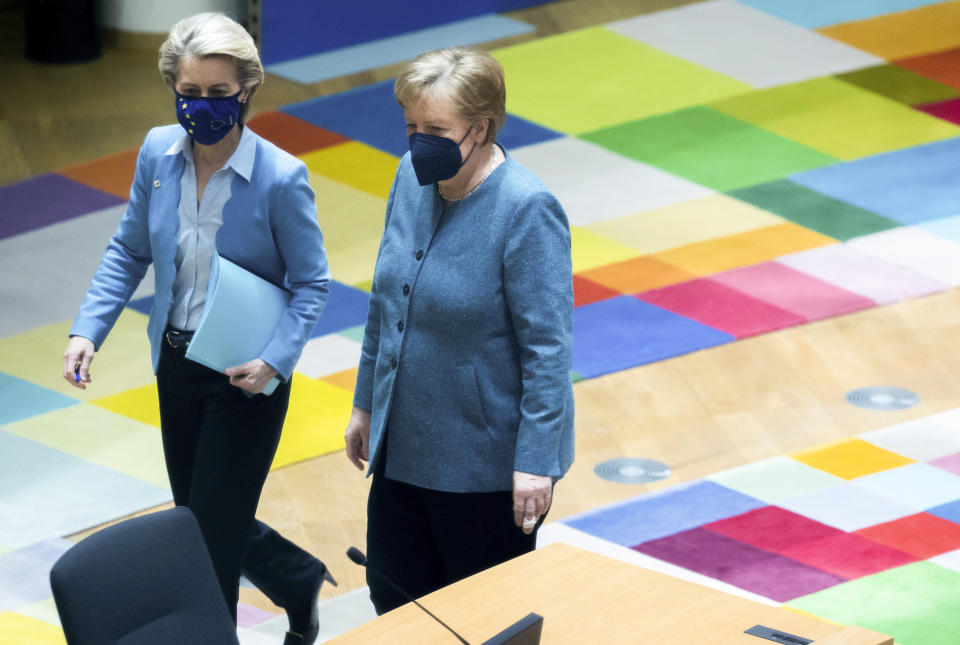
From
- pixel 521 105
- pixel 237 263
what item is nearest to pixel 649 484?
pixel 237 263

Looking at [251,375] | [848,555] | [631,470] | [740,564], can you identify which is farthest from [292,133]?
[251,375]

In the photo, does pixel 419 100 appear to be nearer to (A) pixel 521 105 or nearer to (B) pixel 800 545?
(B) pixel 800 545

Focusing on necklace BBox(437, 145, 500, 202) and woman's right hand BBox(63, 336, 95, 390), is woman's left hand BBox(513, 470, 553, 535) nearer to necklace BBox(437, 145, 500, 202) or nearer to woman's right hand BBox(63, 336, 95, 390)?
necklace BBox(437, 145, 500, 202)

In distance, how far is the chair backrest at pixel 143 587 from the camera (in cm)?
293

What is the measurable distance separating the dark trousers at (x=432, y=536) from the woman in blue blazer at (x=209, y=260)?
0.41 meters

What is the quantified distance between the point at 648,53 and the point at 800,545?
5.16 meters

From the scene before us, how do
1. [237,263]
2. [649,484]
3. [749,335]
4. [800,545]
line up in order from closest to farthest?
[237,263] → [800,545] → [649,484] → [749,335]

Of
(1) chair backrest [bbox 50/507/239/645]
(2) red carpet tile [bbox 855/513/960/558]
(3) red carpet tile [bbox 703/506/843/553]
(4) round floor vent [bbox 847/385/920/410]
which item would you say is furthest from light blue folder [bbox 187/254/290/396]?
(4) round floor vent [bbox 847/385/920/410]

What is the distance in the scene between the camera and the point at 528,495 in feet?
11.3

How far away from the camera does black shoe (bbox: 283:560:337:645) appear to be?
175 inches

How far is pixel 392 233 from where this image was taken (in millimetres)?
3598

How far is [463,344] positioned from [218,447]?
0.74 m

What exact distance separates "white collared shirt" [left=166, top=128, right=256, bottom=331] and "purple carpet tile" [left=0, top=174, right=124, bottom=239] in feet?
13.0

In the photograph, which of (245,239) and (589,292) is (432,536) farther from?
(589,292)
